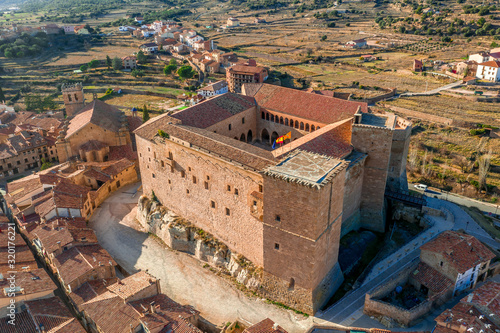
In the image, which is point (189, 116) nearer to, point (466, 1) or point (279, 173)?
point (279, 173)

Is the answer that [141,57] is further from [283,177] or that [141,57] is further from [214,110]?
[283,177]

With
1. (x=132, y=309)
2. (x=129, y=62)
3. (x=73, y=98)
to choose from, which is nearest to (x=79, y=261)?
(x=132, y=309)

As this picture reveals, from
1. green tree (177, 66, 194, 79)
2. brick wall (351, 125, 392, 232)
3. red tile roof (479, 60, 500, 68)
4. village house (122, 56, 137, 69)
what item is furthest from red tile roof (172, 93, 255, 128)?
village house (122, 56, 137, 69)

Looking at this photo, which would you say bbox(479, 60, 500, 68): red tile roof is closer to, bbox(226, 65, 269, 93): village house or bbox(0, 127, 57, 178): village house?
bbox(226, 65, 269, 93): village house

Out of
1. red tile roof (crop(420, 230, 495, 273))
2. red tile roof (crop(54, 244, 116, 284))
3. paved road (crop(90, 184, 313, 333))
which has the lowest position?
paved road (crop(90, 184, 313, 333))

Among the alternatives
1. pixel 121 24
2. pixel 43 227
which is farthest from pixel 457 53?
pixel 121 24

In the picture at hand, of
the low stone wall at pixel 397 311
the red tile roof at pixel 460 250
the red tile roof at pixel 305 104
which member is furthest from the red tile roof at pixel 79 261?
the red tile roof at pixel 460 250

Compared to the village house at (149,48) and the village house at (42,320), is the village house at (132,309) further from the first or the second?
the village house at (149,48)
